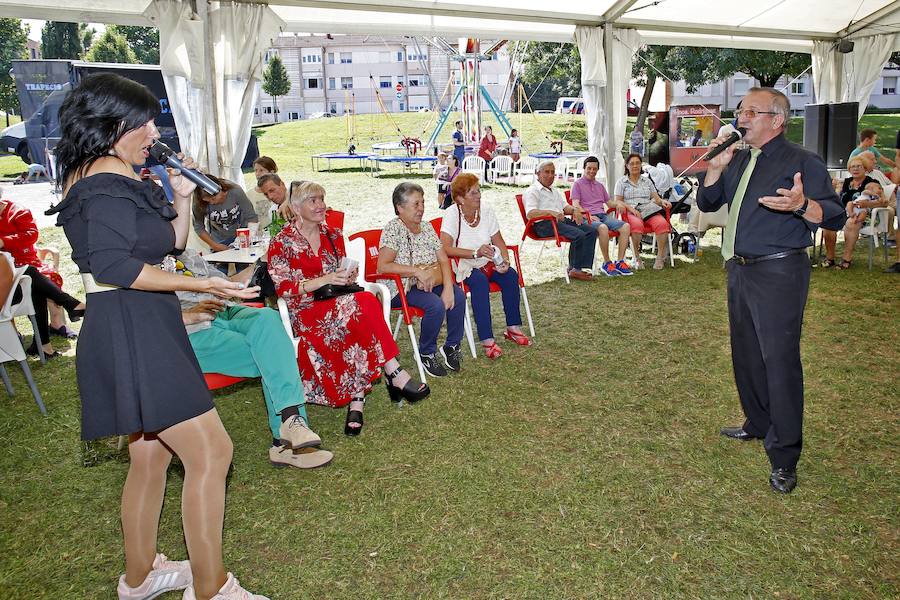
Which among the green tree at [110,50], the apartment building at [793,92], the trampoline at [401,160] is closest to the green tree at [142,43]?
the green tree at [110,50]

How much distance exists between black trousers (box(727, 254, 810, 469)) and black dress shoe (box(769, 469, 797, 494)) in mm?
27

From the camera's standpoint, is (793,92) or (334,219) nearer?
(334,219)

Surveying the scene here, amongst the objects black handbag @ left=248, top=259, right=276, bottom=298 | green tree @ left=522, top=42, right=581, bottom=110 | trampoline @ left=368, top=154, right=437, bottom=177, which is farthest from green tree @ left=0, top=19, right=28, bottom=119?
black handbag @ left=248, top=259, right=276, bottom=298

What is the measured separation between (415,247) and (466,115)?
18.2 meters

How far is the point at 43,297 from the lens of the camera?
521 centimetres

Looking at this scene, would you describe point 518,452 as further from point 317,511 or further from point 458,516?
point 317,511

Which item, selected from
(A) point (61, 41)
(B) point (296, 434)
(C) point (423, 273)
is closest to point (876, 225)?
(C) point (423, 273)

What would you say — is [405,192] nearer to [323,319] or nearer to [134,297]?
[323,319]

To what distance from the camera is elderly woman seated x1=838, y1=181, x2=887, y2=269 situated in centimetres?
721

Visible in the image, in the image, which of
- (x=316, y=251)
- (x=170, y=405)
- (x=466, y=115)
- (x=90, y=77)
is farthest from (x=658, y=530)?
(x=466, y=115)

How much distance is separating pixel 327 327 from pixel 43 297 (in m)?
2.84

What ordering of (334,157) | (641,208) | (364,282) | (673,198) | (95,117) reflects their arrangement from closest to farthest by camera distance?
(95,117) < (364,282) < (641,208) < (673,198) < (334,157)

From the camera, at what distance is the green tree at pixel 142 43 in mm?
49188

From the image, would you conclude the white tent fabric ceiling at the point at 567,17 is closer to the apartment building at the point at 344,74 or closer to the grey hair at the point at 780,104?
the grey hair at the point at 780,104
